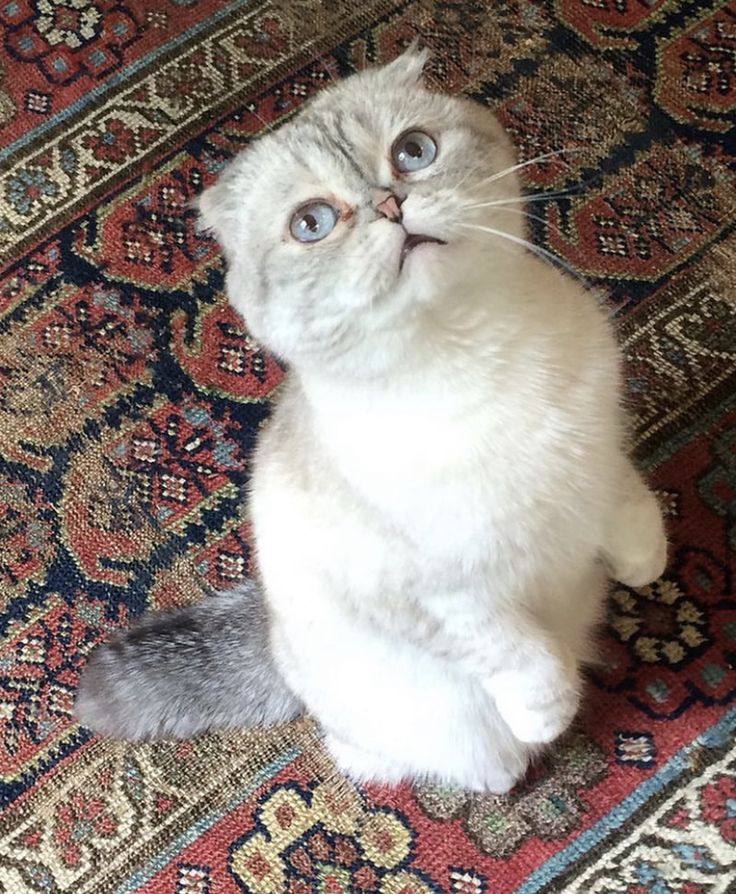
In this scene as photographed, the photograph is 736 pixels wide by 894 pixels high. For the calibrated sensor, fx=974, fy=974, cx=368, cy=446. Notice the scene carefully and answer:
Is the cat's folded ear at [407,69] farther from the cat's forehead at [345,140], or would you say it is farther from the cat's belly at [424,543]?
the cat's belly at [424,543]

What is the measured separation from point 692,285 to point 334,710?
83 cm

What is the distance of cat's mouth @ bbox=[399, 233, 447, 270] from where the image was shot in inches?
31.3

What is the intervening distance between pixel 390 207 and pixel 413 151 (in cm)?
8

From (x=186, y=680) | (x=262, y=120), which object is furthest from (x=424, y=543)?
(x=262, y=120)

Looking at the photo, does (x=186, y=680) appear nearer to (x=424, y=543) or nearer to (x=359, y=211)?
(x=424, y=543)

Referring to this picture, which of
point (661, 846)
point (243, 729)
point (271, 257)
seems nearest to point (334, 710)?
point (243, 729)

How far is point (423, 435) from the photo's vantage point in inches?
35.3

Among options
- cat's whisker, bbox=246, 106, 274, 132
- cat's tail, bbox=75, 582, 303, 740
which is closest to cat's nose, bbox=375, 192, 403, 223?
cat's tail, bbox=75, 582, 303, 740

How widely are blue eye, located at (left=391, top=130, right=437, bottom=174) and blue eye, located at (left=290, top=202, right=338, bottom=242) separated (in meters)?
0.07

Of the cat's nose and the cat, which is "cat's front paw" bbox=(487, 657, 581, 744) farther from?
the cat's nose

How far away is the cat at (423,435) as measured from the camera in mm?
830

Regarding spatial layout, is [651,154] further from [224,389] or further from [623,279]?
[224,389]

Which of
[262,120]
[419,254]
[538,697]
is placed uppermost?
[262,120]

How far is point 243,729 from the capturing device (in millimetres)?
1311
